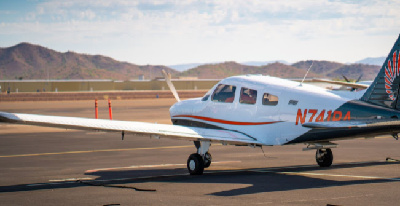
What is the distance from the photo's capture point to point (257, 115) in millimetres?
17781

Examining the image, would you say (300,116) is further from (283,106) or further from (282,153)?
(282,153)

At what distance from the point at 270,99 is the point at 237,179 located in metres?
2.44

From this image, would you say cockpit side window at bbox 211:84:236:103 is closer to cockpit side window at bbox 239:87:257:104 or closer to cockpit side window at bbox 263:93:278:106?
cockpit side window at bbox 239:87:257:104

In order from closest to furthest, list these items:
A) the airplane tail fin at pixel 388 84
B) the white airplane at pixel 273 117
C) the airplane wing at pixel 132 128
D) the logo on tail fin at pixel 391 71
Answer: the airplane wing at pixel 132 128
the white airplane at pixel 273 117
the airplane tail fin at pixel 388 84
the logo on tail fin at pixel 391 71

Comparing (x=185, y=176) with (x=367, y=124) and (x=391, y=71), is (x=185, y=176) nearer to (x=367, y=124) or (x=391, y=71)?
(x=367, y=124)

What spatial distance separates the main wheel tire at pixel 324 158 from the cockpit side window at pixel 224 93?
2.96 metres

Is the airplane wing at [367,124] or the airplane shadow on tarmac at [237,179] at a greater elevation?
the airplane wing at [367,124]

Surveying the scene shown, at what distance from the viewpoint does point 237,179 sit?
16547 millimetres

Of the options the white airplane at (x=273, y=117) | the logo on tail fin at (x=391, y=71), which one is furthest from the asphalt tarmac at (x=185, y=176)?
the logo on tail fin at (x=391, y=71)

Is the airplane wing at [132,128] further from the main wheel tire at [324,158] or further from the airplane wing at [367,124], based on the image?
the airplane wing at [367,124]

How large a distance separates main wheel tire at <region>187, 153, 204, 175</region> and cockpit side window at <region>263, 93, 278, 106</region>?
2320mm

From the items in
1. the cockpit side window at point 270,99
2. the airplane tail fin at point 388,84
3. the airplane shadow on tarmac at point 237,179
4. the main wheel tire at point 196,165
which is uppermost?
the airplane tail fin at point 388,84

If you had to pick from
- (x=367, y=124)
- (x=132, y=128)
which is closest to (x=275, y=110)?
(x=367, y=124)

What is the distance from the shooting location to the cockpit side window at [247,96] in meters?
18.0
